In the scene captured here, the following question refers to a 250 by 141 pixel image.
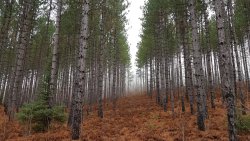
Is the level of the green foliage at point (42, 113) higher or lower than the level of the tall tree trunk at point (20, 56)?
lower

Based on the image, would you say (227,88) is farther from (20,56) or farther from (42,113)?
(20,56)

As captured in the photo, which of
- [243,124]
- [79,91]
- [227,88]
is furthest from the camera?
[243,124]

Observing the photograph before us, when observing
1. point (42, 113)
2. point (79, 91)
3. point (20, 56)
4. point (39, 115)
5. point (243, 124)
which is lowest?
point (243, 124)

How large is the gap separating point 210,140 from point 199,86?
301cm

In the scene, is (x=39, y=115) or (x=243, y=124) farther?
(x=39, y=115)

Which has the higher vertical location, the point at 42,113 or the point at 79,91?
the point at 79,91

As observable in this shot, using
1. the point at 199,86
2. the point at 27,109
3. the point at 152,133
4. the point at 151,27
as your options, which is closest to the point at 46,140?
the point at 27,109

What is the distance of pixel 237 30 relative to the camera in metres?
25.3

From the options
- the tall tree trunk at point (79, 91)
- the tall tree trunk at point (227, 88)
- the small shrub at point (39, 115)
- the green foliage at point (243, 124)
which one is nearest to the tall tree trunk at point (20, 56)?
the small shrub at point (39, 115)

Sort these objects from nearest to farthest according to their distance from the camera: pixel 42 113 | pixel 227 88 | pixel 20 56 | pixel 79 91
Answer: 1. pixel 227 88
2. pixel 79 91
3. pixel 42 113
4. pixel 20 56

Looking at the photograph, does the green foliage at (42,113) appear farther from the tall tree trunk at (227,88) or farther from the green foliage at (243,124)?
the green foliage at (243,124)

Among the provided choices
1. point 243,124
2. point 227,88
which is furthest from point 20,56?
point 243,124

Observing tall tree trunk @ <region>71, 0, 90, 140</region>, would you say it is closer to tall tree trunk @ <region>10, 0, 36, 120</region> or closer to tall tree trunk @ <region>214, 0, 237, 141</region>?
tall tree trunk @ <region>214, 0, 237, 141</region>

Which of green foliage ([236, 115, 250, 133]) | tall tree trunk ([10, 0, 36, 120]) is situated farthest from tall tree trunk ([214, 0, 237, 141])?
tall tree trunk ([10, 0, 36, 120])
